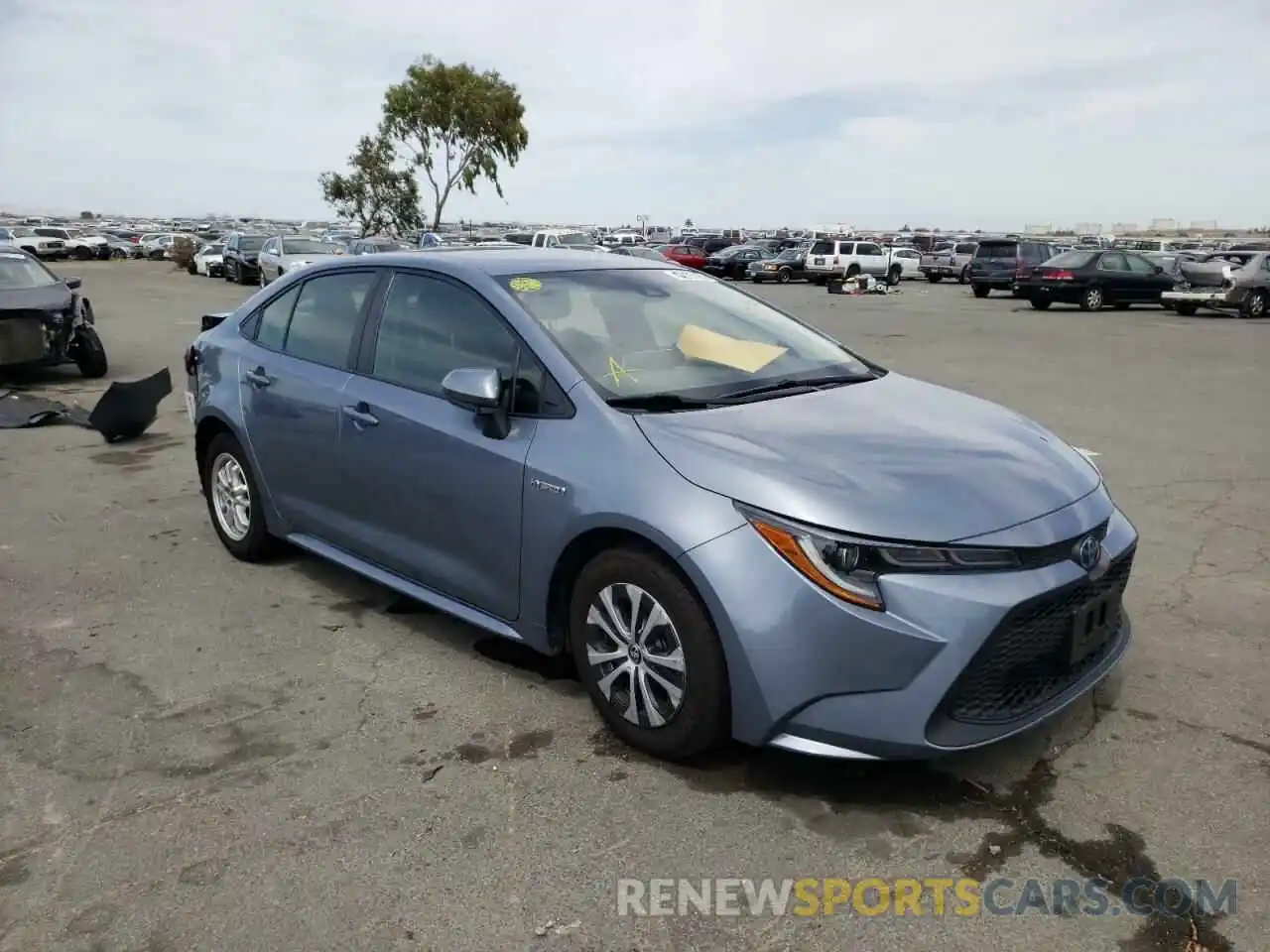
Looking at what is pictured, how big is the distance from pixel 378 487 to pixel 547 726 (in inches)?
49.8

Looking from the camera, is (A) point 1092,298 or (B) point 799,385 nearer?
(B) point 799,385

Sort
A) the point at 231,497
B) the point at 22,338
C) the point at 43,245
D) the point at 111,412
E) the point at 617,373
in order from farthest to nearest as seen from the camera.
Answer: the point at 43,245 → the point at 22,338 → the point at 111,412 → the point at 231,497 → the point at 617,373

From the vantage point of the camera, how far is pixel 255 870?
284cm

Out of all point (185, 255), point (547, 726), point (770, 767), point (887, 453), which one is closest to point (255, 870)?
point (547, 726)

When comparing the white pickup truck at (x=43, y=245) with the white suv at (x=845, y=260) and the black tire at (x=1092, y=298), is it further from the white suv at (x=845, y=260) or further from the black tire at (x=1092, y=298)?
the black tire at (x=1092, y=298)

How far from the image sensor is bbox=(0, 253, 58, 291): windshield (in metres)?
11.7

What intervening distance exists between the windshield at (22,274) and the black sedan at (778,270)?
31131mm

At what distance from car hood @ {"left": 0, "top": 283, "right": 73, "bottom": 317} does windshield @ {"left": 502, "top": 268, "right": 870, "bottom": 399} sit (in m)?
9.27

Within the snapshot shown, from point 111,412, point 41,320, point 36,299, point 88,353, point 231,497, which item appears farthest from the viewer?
point 88,353

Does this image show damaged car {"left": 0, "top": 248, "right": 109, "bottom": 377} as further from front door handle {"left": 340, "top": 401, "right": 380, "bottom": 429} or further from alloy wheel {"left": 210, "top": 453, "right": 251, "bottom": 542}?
front door handle {"left": 340, "top": 401, "right": 380, "bottom": 429}

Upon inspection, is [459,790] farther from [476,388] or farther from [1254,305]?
[1254,305]

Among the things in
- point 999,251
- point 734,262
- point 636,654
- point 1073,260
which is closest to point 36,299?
point 636,654

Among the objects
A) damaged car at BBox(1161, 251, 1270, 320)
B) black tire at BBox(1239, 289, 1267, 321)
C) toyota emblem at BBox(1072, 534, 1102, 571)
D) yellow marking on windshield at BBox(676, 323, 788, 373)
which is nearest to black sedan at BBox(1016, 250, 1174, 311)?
damaged car at BBox(1161, 251, 1270, 320)

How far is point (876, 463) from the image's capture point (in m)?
3.21
